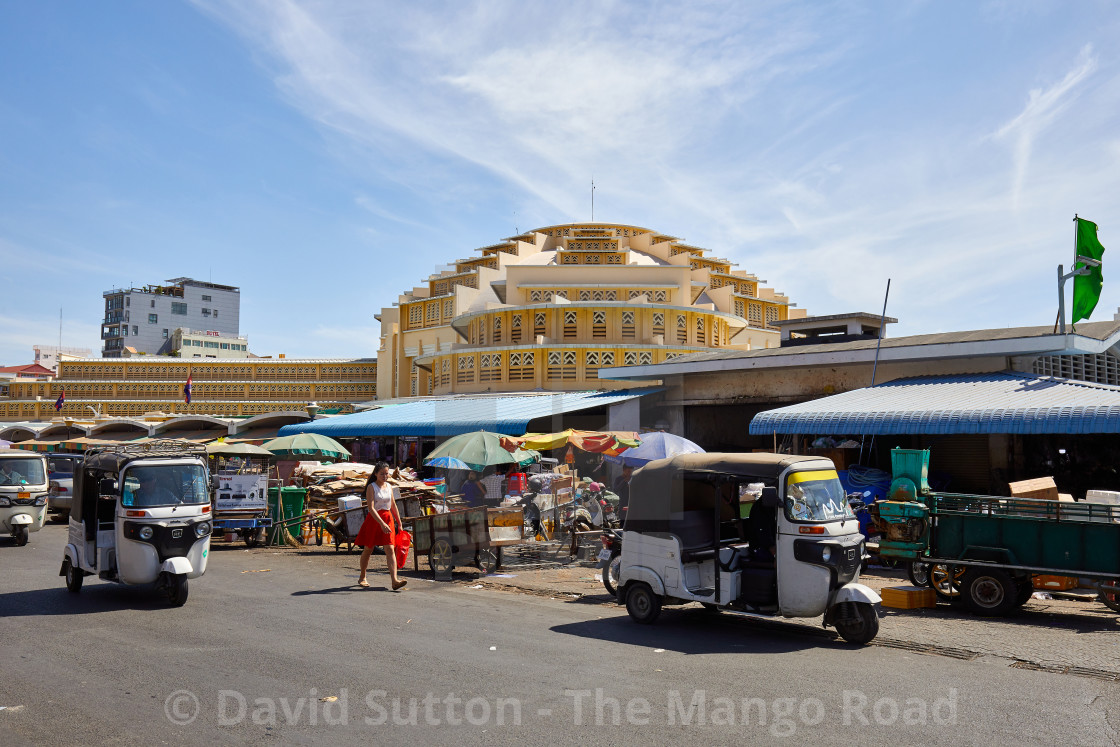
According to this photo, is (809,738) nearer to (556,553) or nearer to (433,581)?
(433,581)

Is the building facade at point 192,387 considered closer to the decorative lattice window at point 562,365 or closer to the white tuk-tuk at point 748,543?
the decorative lattice window at point 562,365

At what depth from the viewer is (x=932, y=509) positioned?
10805 millimetres

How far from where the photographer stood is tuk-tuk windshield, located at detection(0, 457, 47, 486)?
57.0 ft

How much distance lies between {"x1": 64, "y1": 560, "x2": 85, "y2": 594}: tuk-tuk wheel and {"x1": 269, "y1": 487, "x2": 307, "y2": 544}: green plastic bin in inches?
281

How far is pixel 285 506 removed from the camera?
18453 mm

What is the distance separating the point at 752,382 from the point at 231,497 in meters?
14.0

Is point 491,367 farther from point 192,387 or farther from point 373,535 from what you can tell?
point 192,387

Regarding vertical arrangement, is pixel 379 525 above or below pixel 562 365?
below

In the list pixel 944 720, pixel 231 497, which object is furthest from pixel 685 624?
pixel 231 497

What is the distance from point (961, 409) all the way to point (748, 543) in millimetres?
9181

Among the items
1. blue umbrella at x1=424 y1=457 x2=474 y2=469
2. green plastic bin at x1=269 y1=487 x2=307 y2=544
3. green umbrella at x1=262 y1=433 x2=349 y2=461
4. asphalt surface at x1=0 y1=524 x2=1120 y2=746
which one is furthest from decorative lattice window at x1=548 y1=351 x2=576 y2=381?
asphalt surface at x1=0 y1=524 x2=1120 y2=746

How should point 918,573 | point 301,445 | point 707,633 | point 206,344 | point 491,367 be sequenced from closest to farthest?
point 707,633, point 918,573, point 301,445, point 491,367, point 206,344

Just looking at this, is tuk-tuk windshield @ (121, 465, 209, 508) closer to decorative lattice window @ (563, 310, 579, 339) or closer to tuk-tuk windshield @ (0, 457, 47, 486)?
tuk-tuk windshield @ (0, 457, 47, 486)

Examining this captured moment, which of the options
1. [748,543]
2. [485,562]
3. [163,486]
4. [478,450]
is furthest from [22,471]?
[748,543]
